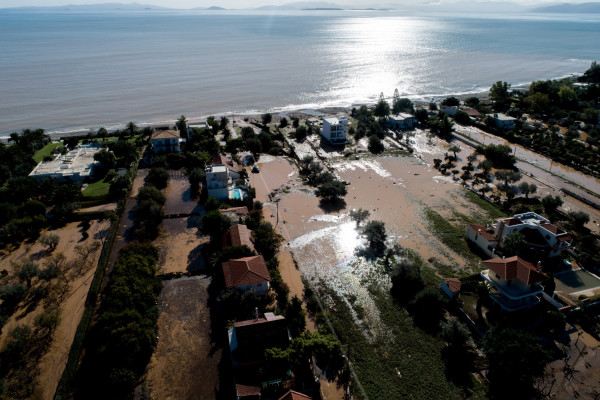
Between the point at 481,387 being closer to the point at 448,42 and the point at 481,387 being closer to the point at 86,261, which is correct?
the point at 86,261

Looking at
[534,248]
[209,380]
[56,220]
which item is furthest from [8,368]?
[534,248]

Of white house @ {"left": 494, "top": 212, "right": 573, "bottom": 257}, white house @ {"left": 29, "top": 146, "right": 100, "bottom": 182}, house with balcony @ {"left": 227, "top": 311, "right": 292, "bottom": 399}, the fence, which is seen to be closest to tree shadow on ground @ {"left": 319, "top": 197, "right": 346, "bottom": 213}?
white house @ {"left": 494, "top": 212, "right": 573, "bottom": 257}

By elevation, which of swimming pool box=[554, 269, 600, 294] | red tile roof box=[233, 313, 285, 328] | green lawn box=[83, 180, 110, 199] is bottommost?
swimming pool box=[554, 269, 600, 294]

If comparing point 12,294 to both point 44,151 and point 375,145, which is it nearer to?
point 44,151

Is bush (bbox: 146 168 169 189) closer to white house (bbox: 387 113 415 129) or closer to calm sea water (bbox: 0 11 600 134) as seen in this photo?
calm sea water (bbox: 0 11 600 134)

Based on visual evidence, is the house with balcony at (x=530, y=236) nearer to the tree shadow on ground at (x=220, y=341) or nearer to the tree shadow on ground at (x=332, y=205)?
the tree shadow on ground at (x=332, y=205)


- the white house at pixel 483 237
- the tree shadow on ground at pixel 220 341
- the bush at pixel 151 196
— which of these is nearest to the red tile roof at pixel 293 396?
the tree shadow on ground at pixel 220 341
